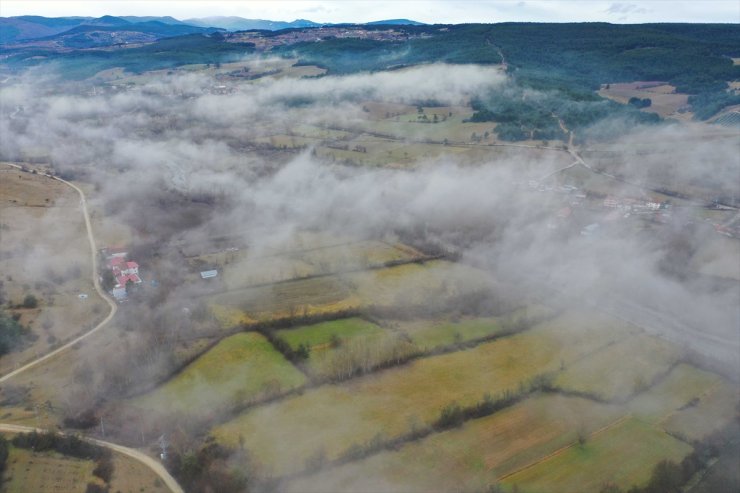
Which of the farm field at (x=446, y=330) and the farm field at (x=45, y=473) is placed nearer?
the farm field at (x=45, y=473)

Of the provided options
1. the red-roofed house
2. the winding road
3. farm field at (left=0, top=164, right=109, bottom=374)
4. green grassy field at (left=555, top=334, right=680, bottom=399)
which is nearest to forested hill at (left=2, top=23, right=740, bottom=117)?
green grassy field at (left=555, top=334, right=680, bottom=399)


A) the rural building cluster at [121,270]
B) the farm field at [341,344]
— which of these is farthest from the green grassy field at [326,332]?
the rural building cluster at [121,270]

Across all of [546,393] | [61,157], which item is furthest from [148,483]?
[61,157]

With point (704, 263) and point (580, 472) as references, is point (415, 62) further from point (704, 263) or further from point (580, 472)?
point (580, 472)

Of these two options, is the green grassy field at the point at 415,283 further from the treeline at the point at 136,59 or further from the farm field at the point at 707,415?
the treeline at the point at 136,59

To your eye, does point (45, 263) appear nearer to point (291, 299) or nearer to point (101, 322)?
point (101, 322)

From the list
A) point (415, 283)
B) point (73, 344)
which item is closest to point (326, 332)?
point (415, 283)

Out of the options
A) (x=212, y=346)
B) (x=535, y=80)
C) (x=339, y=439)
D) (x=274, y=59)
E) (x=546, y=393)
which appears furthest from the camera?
(x=274, y=59)
